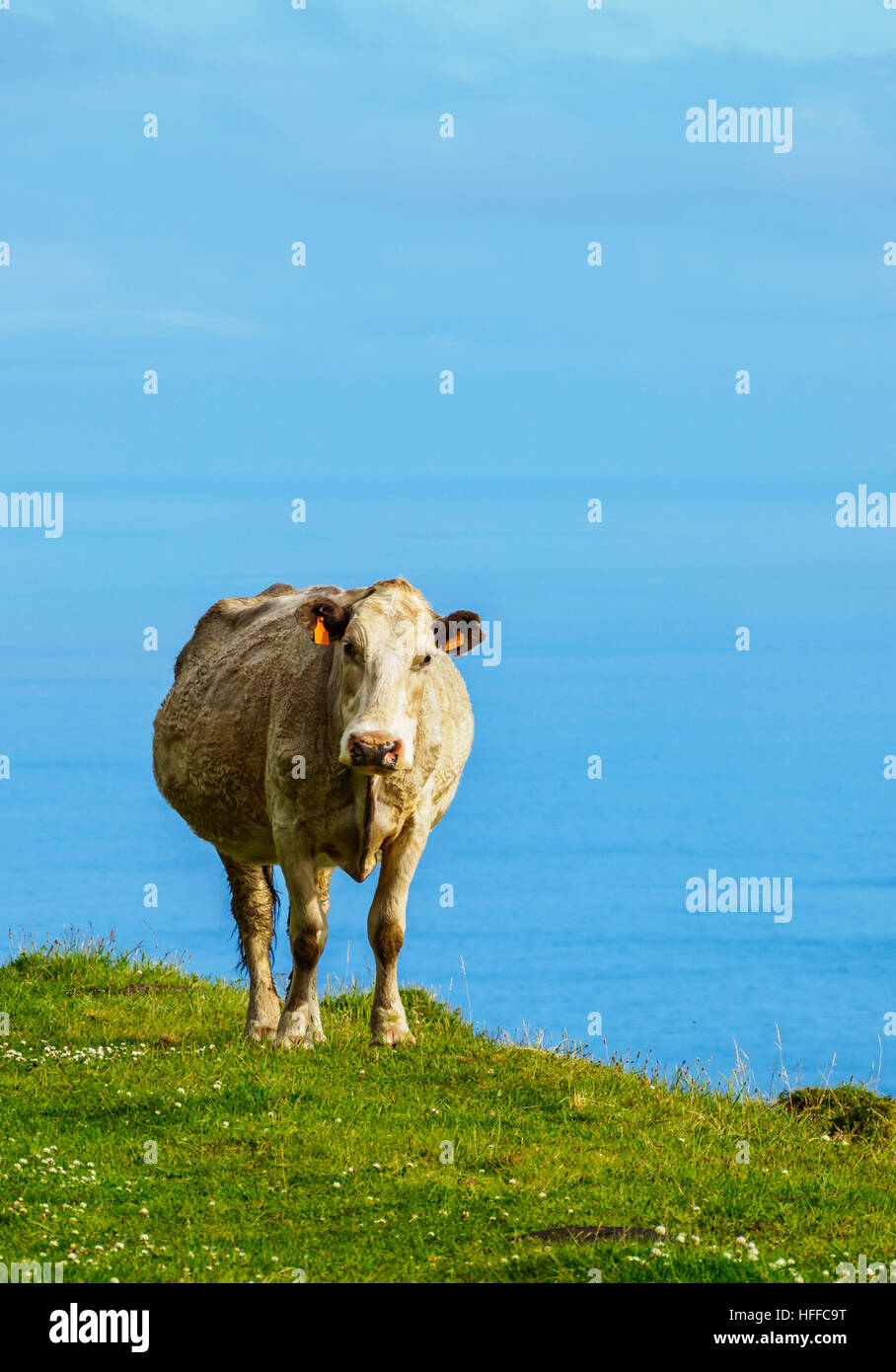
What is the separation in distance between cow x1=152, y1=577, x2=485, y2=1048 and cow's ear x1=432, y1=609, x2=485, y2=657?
0.01 m

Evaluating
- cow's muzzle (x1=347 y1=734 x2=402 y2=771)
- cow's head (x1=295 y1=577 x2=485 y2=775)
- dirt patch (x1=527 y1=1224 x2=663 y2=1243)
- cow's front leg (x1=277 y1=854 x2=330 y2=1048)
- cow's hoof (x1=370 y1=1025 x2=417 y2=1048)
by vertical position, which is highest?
cow's head (x1=295 y1=577 x2=485 y2=775)

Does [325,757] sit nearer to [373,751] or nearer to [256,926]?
[373,751]

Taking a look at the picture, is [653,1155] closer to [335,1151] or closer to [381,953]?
[335,1151]

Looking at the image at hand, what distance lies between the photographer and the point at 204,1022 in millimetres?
15914

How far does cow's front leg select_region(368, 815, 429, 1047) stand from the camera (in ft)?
46.9

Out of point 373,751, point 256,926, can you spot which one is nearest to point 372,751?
point 373,751

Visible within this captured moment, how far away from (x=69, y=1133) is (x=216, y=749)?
4608 mm

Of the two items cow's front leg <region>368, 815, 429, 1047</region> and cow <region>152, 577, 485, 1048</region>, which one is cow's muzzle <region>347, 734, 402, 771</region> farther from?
cow's front leg <region>368, 815, 429, 1047</region>

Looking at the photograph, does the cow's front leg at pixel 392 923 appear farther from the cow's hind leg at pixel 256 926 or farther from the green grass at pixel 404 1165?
the cow's hind leg at pixel 256 926

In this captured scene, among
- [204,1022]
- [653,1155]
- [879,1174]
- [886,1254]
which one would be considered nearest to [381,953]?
[204,1022]

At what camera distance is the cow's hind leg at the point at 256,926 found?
15.5 m

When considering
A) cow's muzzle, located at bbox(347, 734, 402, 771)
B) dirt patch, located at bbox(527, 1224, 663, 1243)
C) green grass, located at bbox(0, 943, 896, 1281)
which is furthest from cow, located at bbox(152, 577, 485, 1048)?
dirt patch, located at bbox(527, 1224, 663, 1243)

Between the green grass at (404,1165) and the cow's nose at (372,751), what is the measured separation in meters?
2.59

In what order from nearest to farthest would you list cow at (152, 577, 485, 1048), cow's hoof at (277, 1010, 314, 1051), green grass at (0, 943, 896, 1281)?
1. green grass at (0, 943, 896, 1281)
2. cow at (152, 577, 485, 1048)
3. cow's hoof at (277, 1010, 314, 1051)
